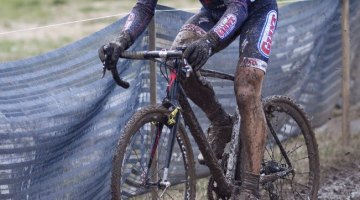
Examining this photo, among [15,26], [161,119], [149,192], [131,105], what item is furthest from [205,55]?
[15,26]

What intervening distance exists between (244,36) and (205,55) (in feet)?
2.14

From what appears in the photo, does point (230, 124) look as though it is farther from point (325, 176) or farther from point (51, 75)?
point (325, 176)

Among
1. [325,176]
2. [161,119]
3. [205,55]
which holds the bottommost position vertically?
[325,176]

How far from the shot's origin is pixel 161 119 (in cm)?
579

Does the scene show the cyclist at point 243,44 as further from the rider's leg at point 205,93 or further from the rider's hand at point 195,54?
the rider's hand at point 195,54

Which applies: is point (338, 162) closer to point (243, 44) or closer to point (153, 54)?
point (243, 44)

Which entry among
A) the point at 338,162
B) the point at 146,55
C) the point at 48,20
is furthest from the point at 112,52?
the point at 48,20

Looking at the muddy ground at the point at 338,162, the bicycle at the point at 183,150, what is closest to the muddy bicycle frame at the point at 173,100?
the bicycle at the point at 183,150

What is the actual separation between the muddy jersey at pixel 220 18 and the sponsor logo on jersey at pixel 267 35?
0.17 meters

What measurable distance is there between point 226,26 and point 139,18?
556 millimetres

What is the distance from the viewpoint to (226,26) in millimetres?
5910

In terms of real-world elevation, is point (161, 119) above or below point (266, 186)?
above

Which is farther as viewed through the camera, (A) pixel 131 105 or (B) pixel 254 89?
(A) pixel 131 105

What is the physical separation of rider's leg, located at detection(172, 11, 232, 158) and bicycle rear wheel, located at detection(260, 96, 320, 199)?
1.00 feet
